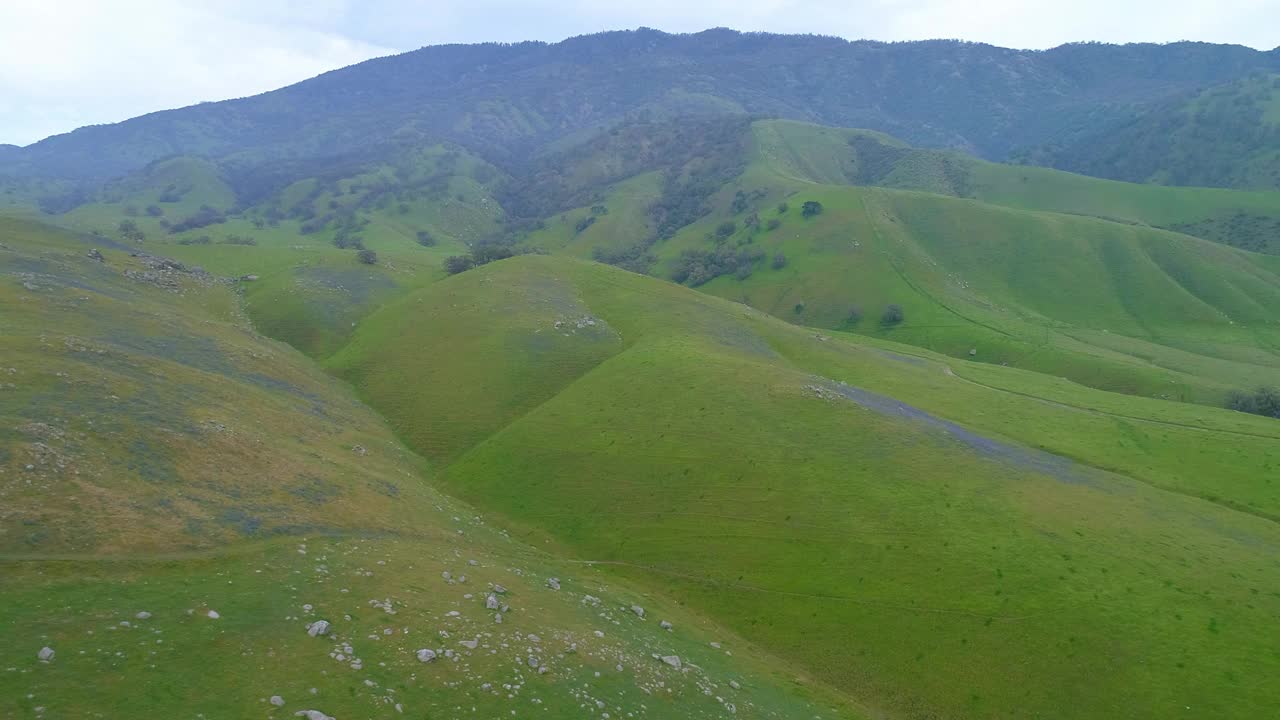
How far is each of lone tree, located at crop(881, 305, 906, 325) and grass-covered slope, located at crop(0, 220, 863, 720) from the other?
120112 mm

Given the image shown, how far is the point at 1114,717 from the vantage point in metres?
30.1

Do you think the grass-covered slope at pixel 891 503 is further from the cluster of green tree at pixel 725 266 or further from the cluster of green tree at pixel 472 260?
the cluster of green tree at pixel 725 266

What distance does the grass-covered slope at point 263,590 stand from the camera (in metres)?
19.9

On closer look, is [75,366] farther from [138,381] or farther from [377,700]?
[377,700]

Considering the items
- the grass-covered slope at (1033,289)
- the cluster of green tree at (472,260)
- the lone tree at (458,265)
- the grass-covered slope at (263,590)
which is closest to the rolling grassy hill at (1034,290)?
the grass-covered slope at (1033,289)

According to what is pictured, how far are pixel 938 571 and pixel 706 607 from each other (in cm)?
1416

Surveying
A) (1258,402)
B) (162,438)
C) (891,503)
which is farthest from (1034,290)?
(162,438)

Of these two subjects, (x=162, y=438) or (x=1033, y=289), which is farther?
(x=1033, y=289)

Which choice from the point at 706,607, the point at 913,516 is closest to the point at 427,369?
the point at 706,607

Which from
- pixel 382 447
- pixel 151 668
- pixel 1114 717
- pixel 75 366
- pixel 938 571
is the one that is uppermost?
pixel 75 366

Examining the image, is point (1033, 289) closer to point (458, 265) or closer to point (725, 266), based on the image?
point (725, 266)

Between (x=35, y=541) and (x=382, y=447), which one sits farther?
(x=382, y=447)

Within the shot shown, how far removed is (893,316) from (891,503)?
10780 cm

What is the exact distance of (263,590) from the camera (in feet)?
80.6
